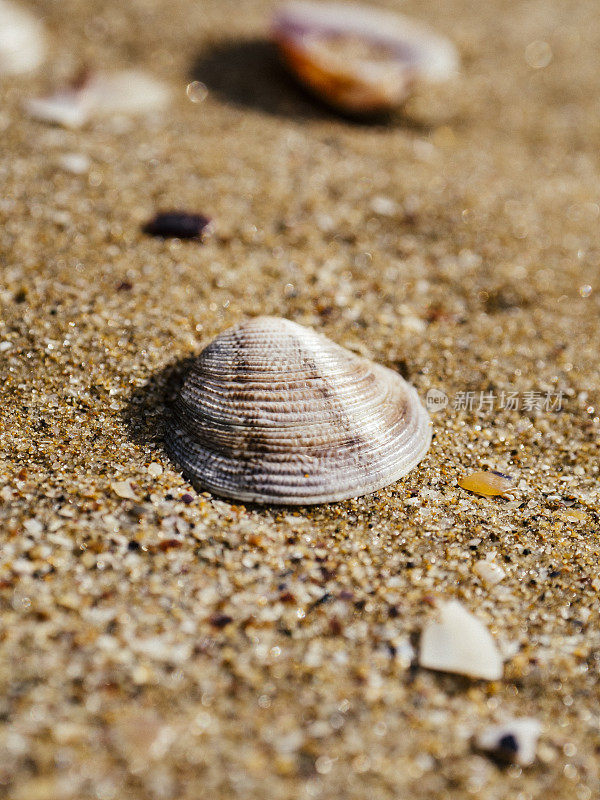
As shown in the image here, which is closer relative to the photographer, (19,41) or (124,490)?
(124,490)

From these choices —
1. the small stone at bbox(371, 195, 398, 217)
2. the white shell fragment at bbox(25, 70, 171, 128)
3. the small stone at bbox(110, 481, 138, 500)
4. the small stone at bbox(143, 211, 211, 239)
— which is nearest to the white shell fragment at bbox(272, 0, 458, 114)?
the white shell fragment at bbox(25, 70, 171, 128)

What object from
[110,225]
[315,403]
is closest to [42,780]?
[315,403]

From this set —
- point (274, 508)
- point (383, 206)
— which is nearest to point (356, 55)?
point (383, 206)

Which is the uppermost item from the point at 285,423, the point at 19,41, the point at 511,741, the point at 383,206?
the point at 19,41

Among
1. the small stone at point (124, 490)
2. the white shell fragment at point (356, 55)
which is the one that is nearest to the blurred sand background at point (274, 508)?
the small stone at point (124, 490)

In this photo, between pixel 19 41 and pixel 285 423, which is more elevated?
pixel 19 41

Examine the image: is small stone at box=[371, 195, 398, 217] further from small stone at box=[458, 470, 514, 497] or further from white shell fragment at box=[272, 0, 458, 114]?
small stone at box=[458, 470, 514, 497]

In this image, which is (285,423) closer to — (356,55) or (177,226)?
(177,226)
